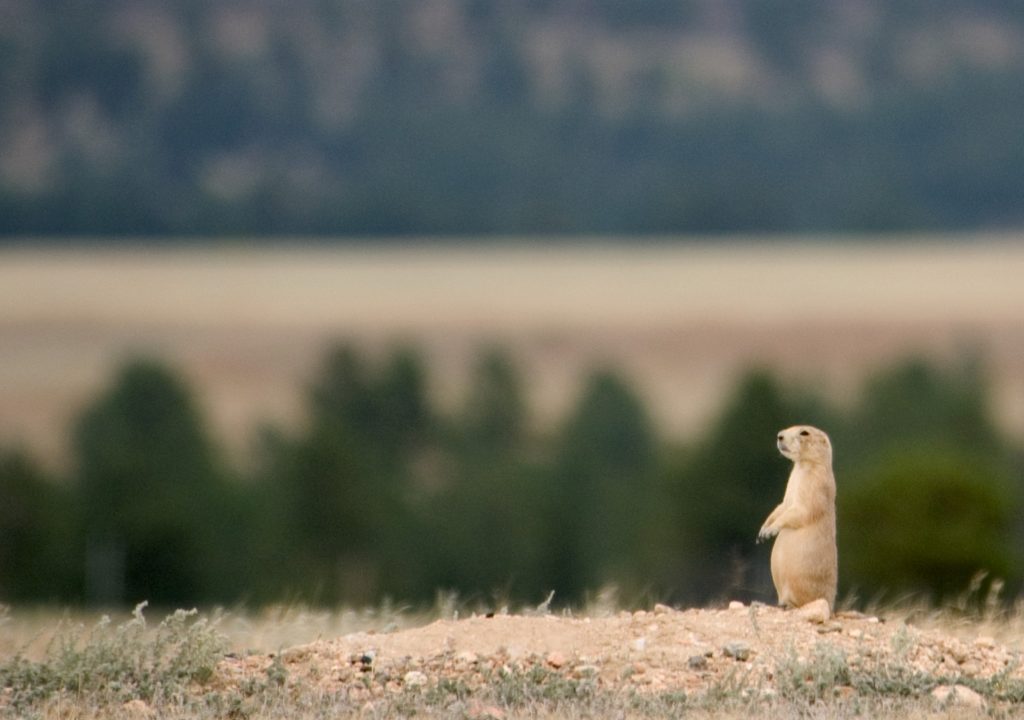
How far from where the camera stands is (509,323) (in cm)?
11788

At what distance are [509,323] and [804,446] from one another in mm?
107154

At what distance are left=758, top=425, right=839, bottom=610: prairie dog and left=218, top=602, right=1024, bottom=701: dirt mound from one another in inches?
8.0

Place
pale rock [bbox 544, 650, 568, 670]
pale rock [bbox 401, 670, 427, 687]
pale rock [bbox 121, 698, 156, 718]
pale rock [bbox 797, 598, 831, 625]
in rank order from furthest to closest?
pale rock [bbox 797, 598, 831, 625], pale rock [bbox 544, 650, 568, 670], pale rock [bbox 401, 670, 427, 687], pale rock [bbox 121, 698, 156, 718]

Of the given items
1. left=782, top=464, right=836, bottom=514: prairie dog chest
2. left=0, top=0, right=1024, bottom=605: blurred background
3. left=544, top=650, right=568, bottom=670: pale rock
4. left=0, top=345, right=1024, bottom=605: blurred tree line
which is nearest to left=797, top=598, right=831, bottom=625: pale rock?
left=782, top=464, right=836, bottom=514: prairie dog chest

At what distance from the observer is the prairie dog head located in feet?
35.1

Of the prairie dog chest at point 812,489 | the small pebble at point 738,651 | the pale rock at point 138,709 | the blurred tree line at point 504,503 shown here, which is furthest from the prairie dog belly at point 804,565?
the blurred tree line at point 504,503

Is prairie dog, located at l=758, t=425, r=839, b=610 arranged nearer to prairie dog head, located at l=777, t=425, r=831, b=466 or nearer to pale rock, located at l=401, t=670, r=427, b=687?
prairie dog head, located at l=777, t=425, r=831, b=466

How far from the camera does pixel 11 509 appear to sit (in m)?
67.4

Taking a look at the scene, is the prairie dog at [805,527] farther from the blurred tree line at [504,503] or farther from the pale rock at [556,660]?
the blurred tree line at [504,503]

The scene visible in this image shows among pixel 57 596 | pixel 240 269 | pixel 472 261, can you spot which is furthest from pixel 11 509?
pixel 472 261

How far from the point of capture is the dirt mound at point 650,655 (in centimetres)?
965

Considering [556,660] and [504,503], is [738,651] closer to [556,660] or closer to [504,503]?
[556,660]

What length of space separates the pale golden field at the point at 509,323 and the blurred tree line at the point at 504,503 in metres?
6.04

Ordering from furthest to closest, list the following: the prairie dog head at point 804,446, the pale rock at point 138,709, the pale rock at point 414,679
Answer: the prairie dog head at point 804,446 → the pale rock at point 414,679 → the pale rock at point 138,709
